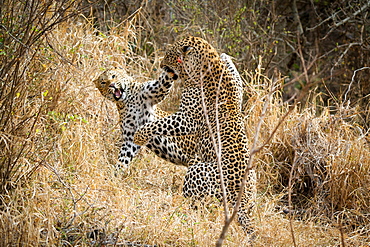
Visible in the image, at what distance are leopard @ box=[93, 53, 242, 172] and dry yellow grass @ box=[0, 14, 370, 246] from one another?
268mm

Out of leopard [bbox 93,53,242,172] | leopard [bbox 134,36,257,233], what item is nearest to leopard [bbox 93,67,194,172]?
leopard [bbox 93,53,242,172]

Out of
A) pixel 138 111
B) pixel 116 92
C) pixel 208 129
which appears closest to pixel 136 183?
pixel 138 111

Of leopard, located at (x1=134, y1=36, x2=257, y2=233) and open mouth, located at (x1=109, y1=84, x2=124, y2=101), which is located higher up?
open mouth, located at (x1=109, y1=84, x2=124, y2=101)

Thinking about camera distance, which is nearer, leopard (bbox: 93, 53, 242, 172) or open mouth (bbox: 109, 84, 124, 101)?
leopard (bbox: 93, 53, 242, 172)

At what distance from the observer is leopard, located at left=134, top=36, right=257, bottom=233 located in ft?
18.6

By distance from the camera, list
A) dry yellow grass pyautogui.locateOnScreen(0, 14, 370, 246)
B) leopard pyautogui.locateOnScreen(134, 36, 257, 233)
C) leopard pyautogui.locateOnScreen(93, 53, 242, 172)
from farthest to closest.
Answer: leopard pyautogui.locateOnScreen(93, 53, 242, 172) < leopard pyautogui.locateOnScreen(134, 36, 257, 233) < dry yellow grass pyautogui.locateOnScreen(0, 14, 370, 246)

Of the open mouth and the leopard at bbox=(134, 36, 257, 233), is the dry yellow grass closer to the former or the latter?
the leopard at bbox=(134, 36, 257, 233)

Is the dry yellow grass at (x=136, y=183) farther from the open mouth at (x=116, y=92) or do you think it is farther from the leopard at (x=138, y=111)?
the open mouth at (x=116, y=92)

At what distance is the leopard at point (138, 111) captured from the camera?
649 cm

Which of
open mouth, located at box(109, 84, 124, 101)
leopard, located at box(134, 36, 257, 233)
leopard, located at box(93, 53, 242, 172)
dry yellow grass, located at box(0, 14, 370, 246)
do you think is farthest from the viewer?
open mouth, located at box(109, 84, 124, 101)

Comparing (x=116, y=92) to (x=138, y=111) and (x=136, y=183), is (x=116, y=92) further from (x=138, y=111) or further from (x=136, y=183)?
(x=136, y=183)

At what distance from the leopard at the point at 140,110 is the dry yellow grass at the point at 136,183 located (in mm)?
268

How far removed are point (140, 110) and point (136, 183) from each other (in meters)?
0.88

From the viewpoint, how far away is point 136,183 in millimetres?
6531
